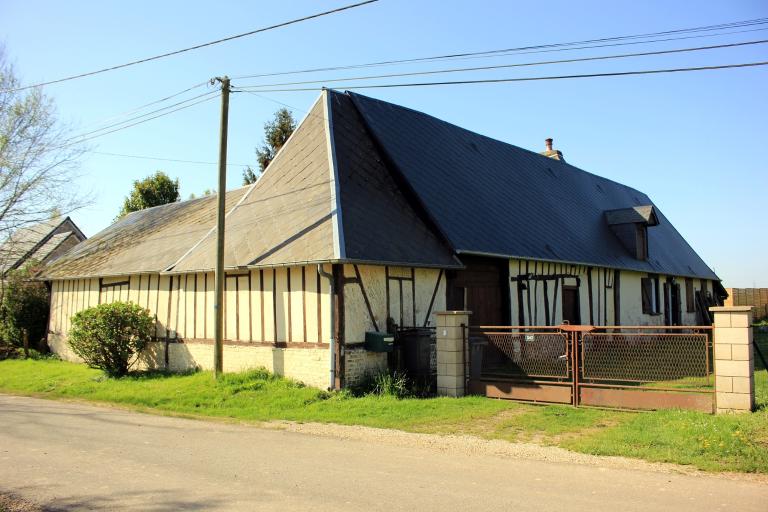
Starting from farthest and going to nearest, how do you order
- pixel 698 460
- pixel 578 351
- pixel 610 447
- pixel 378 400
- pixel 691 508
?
1. pixel 378 400
2. pixel 578 351
3. pixel 610 447
4. pixel 698 460
5. pixel 691 508

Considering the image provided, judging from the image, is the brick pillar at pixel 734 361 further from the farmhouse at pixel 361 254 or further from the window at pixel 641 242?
the window at pixel 641 242

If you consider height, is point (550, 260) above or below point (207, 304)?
above

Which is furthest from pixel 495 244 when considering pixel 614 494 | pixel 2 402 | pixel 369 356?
pixel 2 402

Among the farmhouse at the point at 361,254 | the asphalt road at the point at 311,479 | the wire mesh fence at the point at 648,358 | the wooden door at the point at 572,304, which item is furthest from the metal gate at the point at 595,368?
the wooden door at the point at 572,304

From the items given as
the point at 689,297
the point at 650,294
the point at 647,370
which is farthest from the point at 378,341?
the point at 689,297

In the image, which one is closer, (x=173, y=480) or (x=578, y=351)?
(x=173, y=480)

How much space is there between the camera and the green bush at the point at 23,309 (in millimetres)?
23719

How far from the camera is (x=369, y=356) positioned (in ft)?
44.2

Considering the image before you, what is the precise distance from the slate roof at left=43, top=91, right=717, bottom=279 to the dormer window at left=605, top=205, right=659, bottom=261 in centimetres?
19

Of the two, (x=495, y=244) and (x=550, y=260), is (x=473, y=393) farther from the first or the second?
(x=550, y=260)

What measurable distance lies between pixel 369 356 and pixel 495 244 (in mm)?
5569

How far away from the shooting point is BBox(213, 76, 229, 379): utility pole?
14.3 metres

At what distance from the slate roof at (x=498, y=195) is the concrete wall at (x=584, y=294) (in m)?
0.44

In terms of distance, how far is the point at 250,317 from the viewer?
1490 cm
